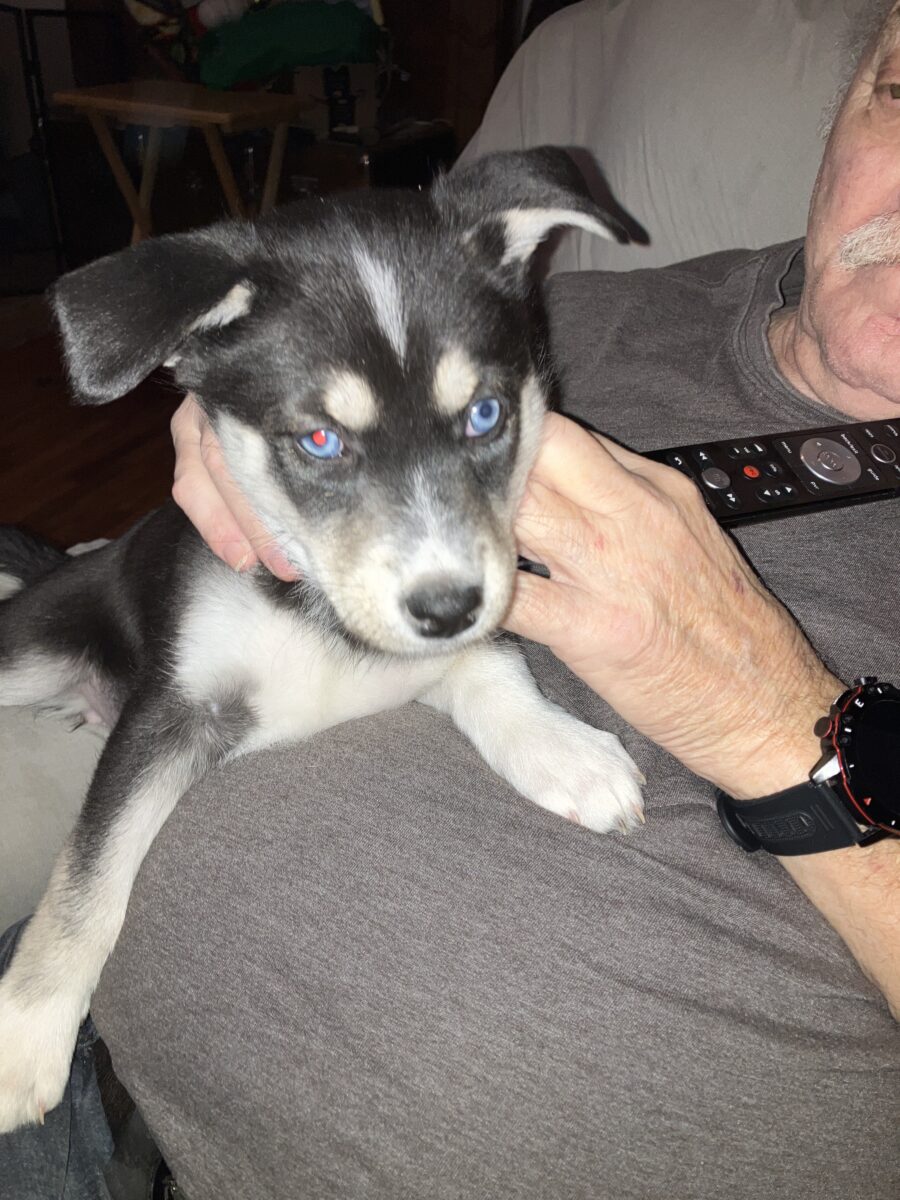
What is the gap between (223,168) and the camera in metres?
6.53

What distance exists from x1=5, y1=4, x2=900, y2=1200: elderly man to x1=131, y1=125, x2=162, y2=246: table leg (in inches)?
230

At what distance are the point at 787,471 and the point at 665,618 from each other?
478mm

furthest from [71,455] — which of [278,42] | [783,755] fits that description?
[783,755]

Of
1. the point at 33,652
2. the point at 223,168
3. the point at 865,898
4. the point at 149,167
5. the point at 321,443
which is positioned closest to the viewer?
the point at 865,898

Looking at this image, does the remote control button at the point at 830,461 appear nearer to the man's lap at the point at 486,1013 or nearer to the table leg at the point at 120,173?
the man's lap at the point at 486,1013

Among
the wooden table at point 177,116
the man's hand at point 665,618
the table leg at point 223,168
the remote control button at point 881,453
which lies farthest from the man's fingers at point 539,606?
the table leg at point 223,168

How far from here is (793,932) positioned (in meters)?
1.50

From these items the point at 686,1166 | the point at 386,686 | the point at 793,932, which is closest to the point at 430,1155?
the point at 686,1166

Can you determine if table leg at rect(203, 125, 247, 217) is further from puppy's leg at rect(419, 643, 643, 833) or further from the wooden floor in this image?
puppy's leg at rect(419, 643, 643, 833)

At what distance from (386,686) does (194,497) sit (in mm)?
542

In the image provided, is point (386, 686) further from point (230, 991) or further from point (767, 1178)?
point (767, 1178)

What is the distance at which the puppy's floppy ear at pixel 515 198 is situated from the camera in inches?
65.0

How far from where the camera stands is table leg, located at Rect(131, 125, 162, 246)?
6.63 metres

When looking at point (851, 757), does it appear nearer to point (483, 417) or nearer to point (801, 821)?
point (801, 821)
